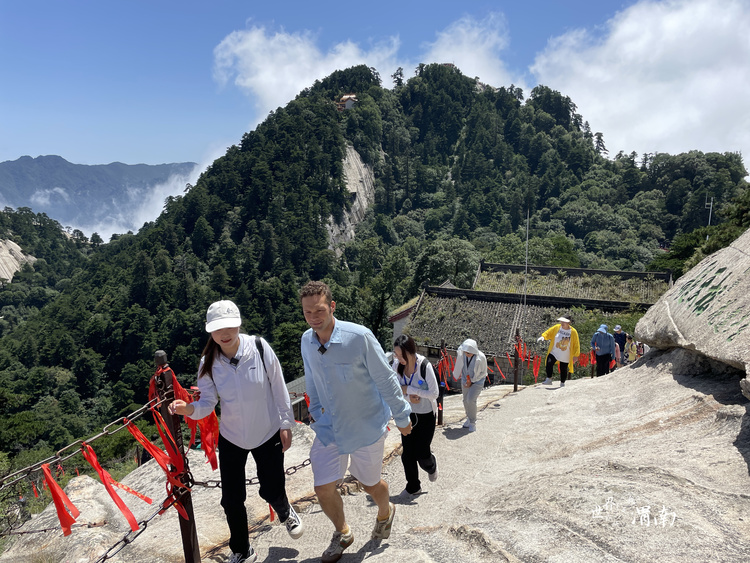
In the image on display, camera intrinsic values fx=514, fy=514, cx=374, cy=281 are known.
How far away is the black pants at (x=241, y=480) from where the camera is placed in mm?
3426

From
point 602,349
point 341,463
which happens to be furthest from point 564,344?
point 341,463

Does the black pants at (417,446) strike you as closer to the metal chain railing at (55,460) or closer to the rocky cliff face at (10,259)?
the metal chain railing at (55,460)

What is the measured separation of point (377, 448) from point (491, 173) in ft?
392

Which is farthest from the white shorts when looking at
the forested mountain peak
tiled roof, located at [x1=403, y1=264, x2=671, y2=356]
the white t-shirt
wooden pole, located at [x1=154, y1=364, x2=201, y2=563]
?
the forested mountain peak

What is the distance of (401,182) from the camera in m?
116

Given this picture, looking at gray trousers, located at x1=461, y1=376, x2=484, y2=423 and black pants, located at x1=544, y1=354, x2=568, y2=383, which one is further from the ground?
gray trousers, located at x1=461, y1=376, x2=484, y2=423

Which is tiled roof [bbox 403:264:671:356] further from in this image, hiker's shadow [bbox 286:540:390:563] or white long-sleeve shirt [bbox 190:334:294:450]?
white long-sleeve shirt [bbox 190:334:294:450]

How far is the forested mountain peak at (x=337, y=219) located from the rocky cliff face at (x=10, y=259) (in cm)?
301

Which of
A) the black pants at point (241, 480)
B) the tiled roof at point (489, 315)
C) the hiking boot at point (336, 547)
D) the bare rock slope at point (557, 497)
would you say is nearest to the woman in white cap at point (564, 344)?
the bare rock slope at point (557, 497)

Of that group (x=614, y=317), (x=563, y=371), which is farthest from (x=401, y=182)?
(x=563, y=371)

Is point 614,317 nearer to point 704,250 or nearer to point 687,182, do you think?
point 704,250

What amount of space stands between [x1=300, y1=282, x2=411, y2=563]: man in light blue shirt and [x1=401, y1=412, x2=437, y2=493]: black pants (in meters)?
1.24

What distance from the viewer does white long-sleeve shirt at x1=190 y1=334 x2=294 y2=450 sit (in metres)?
3.32

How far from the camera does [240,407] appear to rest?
3.32 metres
